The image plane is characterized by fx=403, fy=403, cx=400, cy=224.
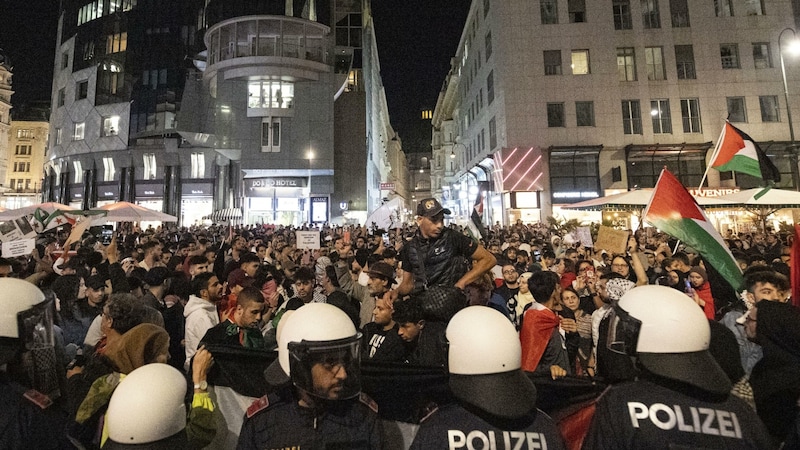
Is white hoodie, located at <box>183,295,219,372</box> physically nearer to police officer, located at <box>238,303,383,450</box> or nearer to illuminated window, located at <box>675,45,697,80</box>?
police officer, located at <box>238,303,383,450</box>

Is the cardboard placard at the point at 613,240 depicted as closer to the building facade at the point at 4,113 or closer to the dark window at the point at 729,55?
the dark window at the point at 729,55

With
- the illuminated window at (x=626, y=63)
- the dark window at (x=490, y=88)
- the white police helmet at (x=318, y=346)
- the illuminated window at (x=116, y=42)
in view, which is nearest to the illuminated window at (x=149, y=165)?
the illuminated window at (x=116, y=42)

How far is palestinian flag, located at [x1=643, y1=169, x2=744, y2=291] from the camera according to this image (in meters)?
4.57

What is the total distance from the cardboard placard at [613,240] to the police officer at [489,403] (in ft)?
18.0

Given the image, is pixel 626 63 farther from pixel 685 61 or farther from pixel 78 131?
pixel 78 131

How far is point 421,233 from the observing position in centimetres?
426

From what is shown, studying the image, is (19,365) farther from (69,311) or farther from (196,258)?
(196,258)

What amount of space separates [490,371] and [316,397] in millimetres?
942

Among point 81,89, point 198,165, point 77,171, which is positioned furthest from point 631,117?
point 81,89

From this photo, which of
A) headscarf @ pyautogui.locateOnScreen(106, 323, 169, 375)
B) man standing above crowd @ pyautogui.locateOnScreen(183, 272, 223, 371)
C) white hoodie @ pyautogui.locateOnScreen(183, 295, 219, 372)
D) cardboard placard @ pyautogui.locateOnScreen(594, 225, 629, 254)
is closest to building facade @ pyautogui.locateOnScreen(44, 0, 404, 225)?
cardboard placard @ pyautogui.locateOnScreen(594, 225, 629, 254)

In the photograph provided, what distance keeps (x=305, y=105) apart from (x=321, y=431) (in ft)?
143

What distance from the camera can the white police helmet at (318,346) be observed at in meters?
2.07

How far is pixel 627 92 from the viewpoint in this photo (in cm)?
3189

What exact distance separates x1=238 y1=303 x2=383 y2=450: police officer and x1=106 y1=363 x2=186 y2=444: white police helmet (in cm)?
50
